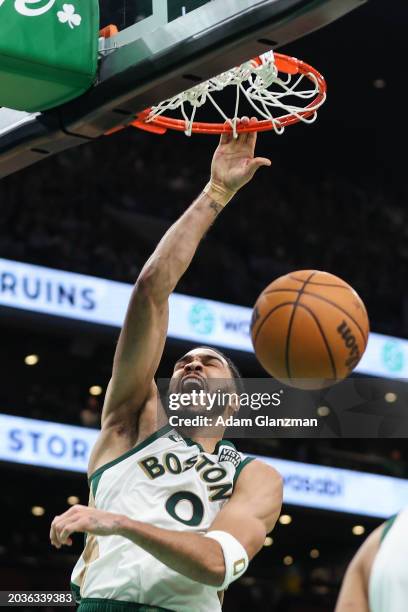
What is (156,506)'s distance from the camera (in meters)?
3.62

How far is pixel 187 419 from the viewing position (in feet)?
12.6

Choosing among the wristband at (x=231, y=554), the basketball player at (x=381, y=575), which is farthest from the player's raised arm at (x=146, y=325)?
the basketball player at (x=381, y=575)

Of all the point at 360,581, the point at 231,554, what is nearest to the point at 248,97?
the point at 231,554

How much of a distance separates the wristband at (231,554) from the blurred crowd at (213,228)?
363 inches

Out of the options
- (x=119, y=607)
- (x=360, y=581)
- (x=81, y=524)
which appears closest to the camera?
(x=360, y=581)

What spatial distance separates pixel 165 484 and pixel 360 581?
142 centimetres

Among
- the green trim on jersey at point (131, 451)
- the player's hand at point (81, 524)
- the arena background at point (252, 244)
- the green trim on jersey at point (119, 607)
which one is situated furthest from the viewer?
the arena background at point (252, 244)

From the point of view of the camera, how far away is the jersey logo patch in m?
3.80

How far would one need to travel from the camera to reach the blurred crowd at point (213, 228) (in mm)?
13391

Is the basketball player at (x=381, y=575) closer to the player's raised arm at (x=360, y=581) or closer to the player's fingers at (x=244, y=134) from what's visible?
the player's raised arm at (x=360, y=581)

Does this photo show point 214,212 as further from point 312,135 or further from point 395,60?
point 312,135

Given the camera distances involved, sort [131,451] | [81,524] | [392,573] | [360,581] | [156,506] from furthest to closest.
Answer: [131,451]
[156,506]
[81,524]
[360,581]
[392,573]

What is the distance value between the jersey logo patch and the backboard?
1056 mm

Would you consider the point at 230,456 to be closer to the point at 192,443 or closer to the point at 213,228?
the point at 192,443
